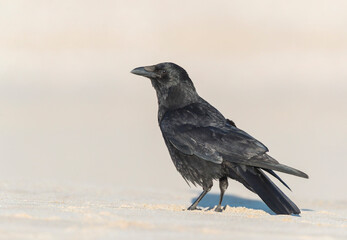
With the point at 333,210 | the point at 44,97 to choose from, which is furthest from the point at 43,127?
the point at 333,210

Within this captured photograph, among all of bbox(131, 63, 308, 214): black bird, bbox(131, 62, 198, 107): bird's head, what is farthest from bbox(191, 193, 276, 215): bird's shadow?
bbox(131, 62, 198, 107): bird's head

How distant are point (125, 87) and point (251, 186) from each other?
16642 mm

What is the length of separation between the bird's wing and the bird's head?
0.69 ft

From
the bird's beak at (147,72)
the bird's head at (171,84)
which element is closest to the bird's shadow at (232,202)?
the bird's head at (171,84)

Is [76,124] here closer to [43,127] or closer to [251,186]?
[43,127]

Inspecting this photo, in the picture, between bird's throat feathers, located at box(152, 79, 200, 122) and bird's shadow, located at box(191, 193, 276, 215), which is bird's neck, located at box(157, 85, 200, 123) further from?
bird's shadow, located at box(191, 193, 276, 215)

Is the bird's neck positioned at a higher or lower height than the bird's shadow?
higher

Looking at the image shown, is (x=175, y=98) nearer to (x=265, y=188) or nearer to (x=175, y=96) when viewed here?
(x=175, y=96)

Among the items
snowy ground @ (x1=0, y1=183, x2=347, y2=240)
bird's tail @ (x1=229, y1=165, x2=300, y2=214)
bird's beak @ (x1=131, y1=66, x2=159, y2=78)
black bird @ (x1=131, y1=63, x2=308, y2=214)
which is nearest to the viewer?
snowy ground @ (x1=0, y1=183, x2=347, y2=240)

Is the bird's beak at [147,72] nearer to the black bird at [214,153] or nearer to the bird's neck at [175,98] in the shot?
the bird's neck at [175,98]

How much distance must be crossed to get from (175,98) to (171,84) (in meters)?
0.18

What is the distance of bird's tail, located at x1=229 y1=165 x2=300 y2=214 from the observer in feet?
21.2

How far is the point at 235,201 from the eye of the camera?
848 cm

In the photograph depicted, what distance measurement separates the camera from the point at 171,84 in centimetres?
784
